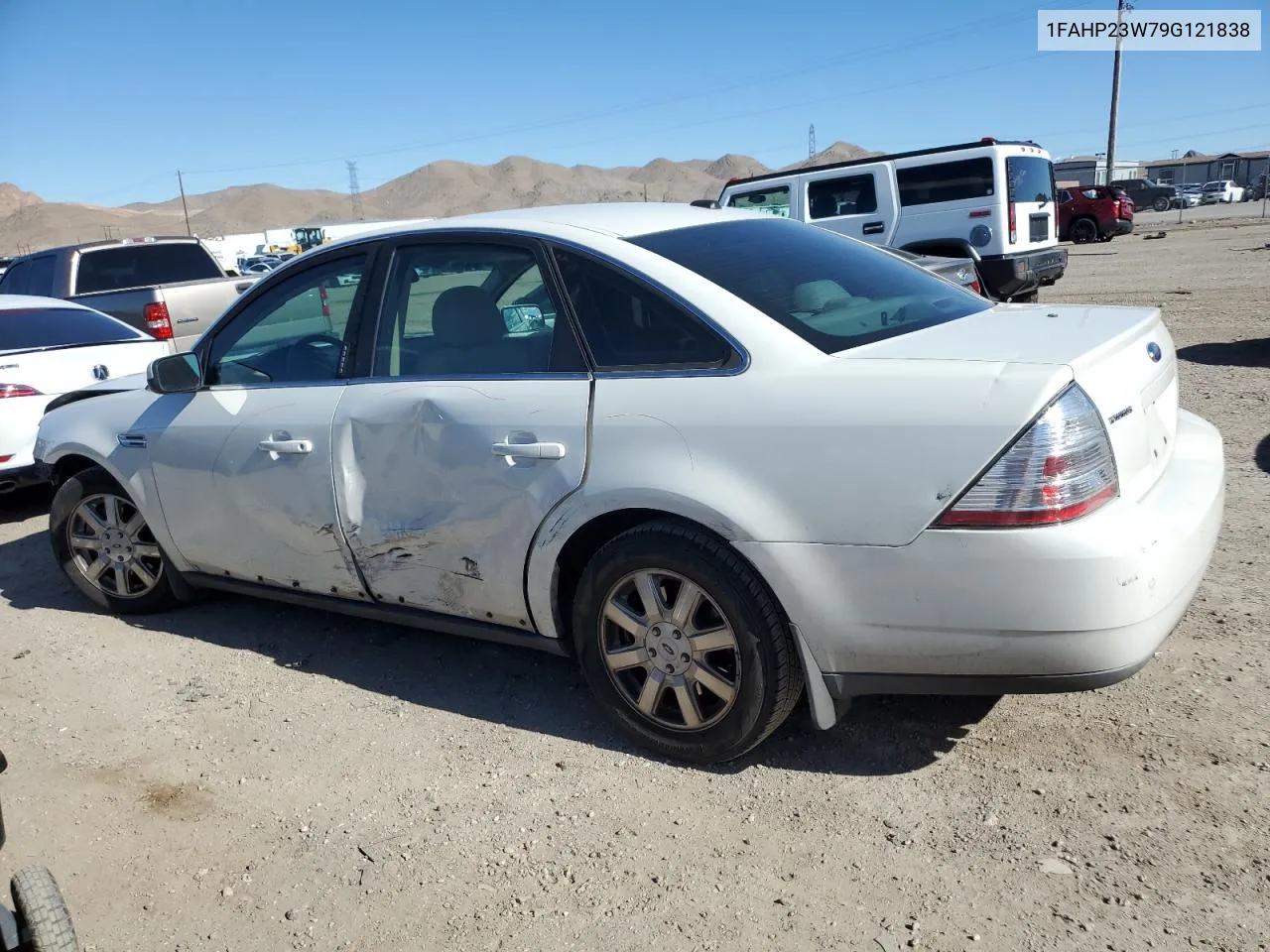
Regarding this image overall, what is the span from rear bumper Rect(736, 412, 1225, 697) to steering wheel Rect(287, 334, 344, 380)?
1.86 m

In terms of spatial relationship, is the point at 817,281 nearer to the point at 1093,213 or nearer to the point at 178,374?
the point at 178,374

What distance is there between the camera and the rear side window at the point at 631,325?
3.06 m

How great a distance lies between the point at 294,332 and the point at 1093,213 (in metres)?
32.5

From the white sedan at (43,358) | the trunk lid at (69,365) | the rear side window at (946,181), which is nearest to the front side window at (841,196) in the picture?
the rear side window at (946,181)

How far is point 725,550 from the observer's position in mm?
2957

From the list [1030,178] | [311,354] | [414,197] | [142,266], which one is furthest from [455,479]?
[414,197]

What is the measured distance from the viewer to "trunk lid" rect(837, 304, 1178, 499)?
270 cm

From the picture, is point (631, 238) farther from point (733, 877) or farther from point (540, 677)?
point (733, 877)

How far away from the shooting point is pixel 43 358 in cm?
677

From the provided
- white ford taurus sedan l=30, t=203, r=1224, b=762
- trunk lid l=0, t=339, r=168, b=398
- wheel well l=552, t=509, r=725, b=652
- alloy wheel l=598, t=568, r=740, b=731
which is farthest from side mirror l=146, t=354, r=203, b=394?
trunk lid l=0, t=339, r=168, b=398

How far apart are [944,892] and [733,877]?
52 cm

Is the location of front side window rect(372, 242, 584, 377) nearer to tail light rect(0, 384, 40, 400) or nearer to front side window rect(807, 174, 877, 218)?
tail light rect(0, 384, 40, 400)

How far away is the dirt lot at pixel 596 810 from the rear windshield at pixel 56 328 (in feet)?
11.7

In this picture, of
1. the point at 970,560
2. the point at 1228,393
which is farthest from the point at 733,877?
the point at 1228,393
